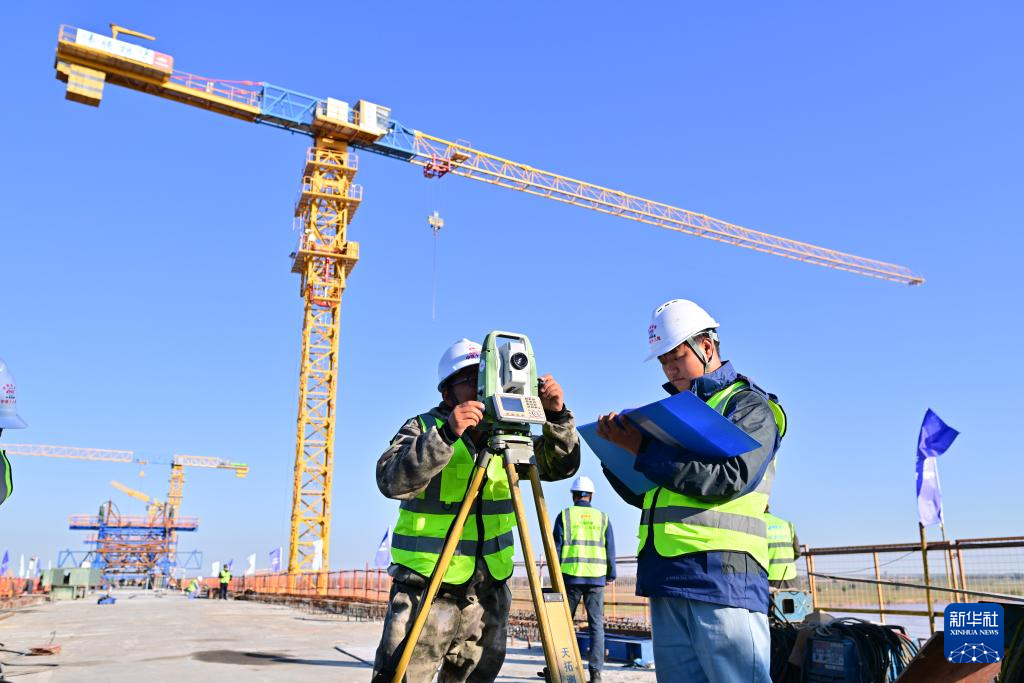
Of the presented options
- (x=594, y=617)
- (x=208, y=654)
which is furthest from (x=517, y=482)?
(x=208, y=654)

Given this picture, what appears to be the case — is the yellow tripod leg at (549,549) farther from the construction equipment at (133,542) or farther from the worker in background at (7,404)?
the construction equipment at (133,542)

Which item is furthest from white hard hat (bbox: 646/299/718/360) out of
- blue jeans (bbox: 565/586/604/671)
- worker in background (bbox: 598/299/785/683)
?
blue jeans (bbox: 565/586/604/671)

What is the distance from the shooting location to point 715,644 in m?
2.46

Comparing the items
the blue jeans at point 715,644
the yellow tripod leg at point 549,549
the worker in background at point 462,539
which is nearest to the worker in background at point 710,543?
the blue jeans at point 715,644

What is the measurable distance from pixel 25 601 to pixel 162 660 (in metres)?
22.6

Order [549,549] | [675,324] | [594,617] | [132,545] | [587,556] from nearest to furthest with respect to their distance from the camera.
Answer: [549,549] → [675,324] → [594,617] → [587,556] → [132,545]

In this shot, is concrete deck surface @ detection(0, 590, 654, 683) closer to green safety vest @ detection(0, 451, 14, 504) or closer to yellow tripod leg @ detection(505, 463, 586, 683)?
green safety vest @ detection(0, 451, 14, 504)

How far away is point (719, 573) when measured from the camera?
97.7 inches

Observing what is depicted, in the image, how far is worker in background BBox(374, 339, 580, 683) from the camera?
9.57 feet

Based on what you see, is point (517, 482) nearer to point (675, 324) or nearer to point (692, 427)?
point (692, 427)

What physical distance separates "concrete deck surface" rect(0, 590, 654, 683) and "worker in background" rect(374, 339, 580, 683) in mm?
3530

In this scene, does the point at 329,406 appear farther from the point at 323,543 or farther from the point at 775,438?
the point at 775,438

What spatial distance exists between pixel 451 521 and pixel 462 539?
3.2 inches

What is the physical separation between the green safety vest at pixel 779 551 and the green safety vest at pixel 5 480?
15.1 feet
